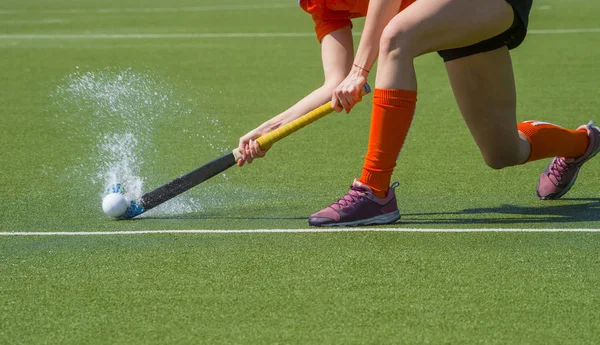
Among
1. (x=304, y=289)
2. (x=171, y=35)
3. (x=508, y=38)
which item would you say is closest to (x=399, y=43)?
(x=508, y=38)

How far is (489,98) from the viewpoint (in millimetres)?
4469

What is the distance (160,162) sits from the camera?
6035 mm

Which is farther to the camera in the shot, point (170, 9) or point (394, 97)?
point (170, 9)

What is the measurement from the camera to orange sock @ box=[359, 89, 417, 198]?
4.33 metres

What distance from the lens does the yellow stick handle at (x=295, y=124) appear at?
453cm

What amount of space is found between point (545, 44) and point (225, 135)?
5.35 meters

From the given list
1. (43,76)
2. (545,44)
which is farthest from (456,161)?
(545,44)

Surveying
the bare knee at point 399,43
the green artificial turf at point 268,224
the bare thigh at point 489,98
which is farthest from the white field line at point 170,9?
the bare knee at point 399,43

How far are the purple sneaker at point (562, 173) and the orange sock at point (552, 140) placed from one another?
27 mm

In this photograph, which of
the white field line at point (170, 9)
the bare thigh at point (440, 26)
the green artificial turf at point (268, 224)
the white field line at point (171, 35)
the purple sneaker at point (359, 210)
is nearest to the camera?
the green artificial turf at point (268, 224)

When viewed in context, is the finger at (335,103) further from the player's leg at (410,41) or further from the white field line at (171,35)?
the white field line at (171,35)

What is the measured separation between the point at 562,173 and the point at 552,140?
178 mm

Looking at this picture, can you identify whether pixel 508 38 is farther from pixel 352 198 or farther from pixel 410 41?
pixel 352 198

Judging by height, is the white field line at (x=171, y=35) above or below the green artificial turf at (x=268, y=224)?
above
